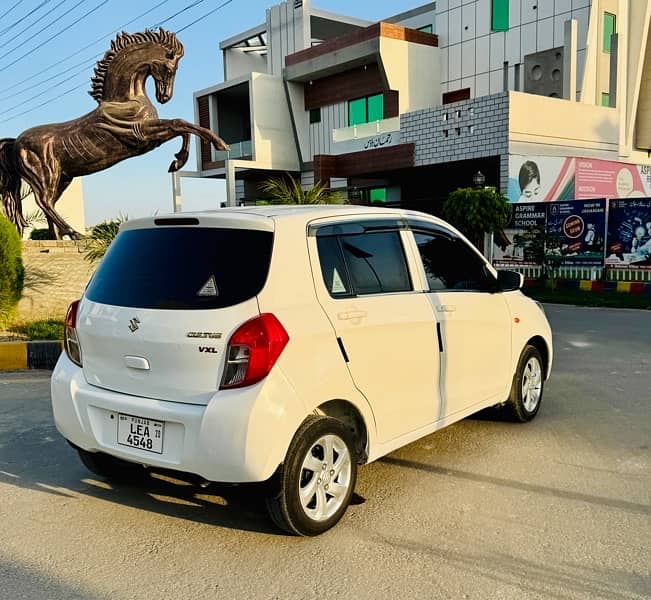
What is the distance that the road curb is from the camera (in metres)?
8.61

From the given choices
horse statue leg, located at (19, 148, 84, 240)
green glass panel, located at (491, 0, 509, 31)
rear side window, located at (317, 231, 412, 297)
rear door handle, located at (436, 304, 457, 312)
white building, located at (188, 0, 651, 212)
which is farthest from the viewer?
green glass panel, located at (491, 0, 509, 31)

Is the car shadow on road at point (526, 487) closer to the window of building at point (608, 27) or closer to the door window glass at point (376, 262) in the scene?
the door window glass at point (376, 262)

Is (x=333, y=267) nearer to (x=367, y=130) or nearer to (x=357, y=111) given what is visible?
(x=367, y=130)

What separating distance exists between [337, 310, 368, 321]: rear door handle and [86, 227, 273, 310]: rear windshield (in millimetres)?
490

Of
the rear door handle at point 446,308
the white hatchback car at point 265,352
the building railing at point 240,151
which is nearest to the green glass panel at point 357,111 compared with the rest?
the building railing at point 240,151

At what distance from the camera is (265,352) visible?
329cm

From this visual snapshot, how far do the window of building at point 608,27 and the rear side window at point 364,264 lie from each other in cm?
2938

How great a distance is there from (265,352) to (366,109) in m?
31.7

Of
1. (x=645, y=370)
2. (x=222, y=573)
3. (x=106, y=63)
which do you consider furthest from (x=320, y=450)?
(x=106, y=63)

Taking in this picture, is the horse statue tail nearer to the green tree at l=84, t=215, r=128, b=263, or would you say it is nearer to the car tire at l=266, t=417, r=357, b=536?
the green tree at l=84, t=215, r=128, b=263

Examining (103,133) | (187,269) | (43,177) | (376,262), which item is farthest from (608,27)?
(187,269)

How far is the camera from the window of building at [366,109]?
3256 cm

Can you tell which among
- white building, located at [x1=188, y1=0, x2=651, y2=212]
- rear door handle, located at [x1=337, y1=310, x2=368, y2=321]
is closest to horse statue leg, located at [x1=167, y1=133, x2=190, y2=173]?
rear door handle, located at [x1=337, y1=310, x2=368, y2=321]

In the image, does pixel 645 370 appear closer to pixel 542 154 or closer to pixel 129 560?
pixel 129 560
